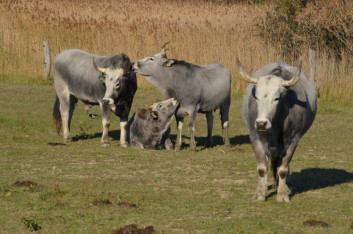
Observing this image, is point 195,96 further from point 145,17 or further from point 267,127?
point 145,17

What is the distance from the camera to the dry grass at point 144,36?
75.4ft

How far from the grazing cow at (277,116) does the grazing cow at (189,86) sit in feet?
14.3

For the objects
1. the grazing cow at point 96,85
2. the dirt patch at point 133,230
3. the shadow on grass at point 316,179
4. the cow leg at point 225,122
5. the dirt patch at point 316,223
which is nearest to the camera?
the dirt patch at point 133,230

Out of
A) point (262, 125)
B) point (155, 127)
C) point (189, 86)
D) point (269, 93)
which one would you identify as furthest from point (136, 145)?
point (262, 125)

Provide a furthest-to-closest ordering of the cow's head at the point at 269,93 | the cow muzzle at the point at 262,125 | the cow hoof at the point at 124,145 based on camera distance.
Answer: the cow hoof at the point at 124,145, the cow's head at the point at 269,93, the cow muzzle at the point at 262,125

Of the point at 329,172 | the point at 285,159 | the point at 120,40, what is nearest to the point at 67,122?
the point at 329,172

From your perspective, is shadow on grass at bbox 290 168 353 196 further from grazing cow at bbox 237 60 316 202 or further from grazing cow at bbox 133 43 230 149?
grazing cow at bbox 133 43 230 149

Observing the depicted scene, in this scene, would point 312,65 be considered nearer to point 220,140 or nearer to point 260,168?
point 220,140

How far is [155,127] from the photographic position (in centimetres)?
1443

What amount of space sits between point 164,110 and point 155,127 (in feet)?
1.32

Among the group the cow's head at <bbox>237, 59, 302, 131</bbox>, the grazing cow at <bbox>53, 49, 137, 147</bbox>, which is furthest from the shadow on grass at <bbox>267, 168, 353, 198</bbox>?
the grazing cow at <bbox>53, 49, 137, 147</bbox>

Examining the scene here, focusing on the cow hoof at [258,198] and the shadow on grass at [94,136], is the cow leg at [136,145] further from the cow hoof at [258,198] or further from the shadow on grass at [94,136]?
the cow hoof at [258,198]

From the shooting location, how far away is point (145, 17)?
2941cm

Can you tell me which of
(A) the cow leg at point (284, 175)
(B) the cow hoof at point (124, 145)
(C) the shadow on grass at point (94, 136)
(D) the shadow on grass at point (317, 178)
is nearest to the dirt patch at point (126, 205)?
(A) the cow leg at point (284, 175)
